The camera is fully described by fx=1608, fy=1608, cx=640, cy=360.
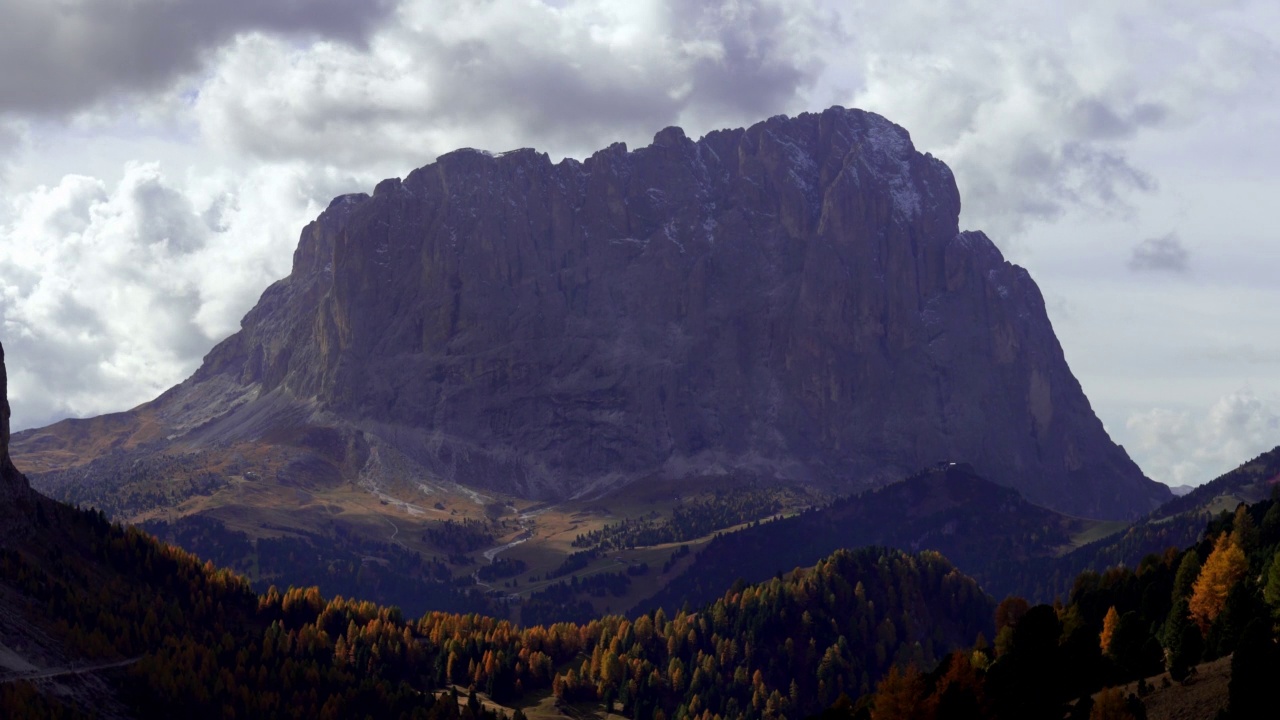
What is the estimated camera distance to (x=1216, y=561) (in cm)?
19588

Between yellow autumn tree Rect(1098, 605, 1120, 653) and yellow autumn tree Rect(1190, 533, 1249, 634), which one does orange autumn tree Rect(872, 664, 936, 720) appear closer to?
yellow autumn tree Rect(1098, 605, 1120, 653)

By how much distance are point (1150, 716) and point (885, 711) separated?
3103 cm

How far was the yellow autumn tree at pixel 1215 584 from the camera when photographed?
609 feet

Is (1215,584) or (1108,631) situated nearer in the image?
(1215,584)

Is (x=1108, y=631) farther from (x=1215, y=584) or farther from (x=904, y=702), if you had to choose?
(x=904, y=702)

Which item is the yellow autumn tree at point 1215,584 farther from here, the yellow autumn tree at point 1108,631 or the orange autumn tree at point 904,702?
the orange autumn tree at point 904,702

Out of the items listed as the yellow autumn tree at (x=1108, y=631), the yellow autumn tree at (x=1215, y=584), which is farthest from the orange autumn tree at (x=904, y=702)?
the yellow autumn tree at (x=1215, y=584)

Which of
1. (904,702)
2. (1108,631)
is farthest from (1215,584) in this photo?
(904,702)

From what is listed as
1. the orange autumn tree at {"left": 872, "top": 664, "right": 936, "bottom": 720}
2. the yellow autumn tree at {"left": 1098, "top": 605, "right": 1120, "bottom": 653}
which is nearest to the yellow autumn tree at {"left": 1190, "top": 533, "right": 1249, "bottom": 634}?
the yellow autumn tree at {"left": 1098, "top": 605, "right": 1120, "bottom": 653}

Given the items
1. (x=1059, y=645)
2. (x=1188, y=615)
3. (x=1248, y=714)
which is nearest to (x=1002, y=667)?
(x=1059, y=645)

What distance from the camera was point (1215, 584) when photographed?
18962 cm

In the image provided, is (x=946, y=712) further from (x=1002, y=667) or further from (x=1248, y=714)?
(x=1248, y=714)

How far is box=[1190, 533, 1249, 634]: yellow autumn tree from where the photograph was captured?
609 feet

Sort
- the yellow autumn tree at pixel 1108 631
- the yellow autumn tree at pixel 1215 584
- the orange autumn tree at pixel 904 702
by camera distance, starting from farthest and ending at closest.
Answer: the yellow autumn tree at pixel 1108 631
the yellow autumn tree at pixel 1215 584
the orange autumn tree at pixel 904 702
